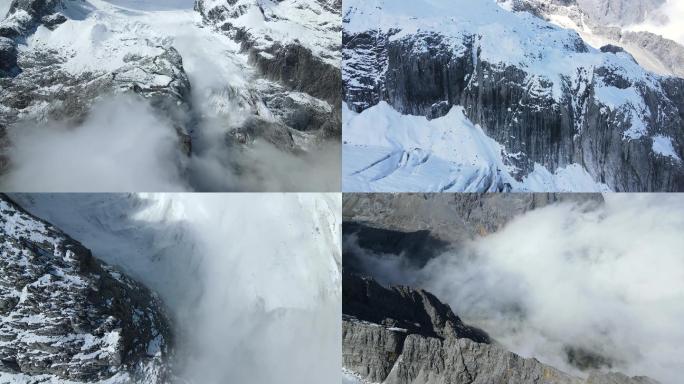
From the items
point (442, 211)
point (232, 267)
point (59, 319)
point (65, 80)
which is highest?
point (65, 80)

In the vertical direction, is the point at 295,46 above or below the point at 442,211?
above

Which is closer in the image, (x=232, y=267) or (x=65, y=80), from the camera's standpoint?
(x=232, y=267)

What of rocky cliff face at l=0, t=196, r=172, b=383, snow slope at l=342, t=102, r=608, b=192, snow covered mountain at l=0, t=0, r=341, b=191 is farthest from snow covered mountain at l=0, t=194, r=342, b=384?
snow slope at l=342, t=102, r=608, b=192

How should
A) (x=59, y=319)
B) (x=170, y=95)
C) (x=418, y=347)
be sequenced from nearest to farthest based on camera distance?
(x=59, y=319) < (x=418, y=347) < (x=170, y=95)

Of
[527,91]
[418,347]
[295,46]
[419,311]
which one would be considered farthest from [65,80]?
[527,91]

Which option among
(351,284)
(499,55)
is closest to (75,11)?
(351,284)

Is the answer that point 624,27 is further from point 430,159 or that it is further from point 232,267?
point 232,267

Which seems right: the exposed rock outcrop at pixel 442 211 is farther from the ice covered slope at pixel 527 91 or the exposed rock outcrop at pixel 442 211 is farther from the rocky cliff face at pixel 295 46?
the ice covered slope at pixel 527 91

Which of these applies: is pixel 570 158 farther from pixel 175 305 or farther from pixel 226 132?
pixel 175 305
